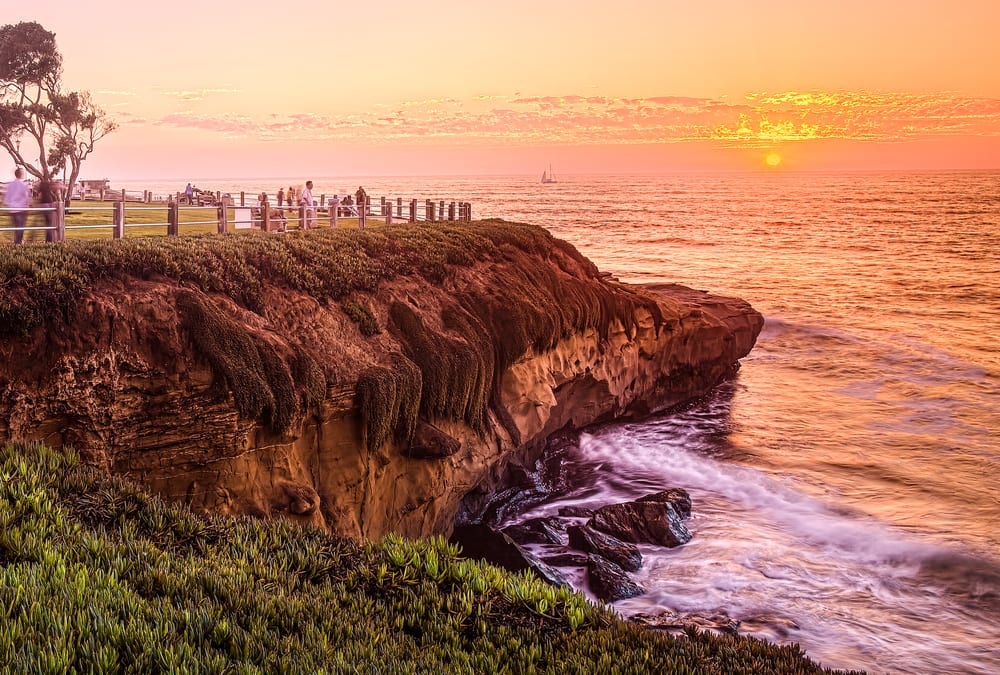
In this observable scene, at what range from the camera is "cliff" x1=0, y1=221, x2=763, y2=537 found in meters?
11.6

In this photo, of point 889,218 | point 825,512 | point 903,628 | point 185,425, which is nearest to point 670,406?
point 825,512

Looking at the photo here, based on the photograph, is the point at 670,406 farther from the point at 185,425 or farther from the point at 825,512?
the point at 185,425

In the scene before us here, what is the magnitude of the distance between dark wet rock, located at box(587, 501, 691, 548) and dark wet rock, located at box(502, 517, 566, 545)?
2.70 feet

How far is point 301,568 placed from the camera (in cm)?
884

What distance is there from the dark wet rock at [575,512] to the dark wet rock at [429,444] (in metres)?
4.66

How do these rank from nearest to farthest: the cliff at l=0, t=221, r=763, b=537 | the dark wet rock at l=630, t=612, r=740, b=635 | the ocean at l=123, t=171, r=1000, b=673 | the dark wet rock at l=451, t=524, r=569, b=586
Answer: the cliff at l=0, t=221, r=763, b=537
the dark wet rock at l=630, t=612, r=740, b=635
the ocean at l=123, t=171, r=1000, b=673
the dark wet rock at l=451, t=524, r=569, b=586

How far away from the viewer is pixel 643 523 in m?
17.8

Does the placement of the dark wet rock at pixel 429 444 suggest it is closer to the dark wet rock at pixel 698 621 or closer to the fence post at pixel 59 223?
the dark wet rock at pixel 698 621

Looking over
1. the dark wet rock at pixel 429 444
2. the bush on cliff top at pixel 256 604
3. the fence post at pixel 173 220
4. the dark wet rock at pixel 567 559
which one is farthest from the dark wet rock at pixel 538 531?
the fence post at pixel 173 220

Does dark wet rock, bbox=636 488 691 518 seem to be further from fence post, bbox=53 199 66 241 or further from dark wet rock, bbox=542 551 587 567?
fence post, bbox=53 199 66 241

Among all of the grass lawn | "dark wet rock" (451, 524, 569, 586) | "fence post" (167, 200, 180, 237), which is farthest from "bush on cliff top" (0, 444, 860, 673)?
the grass lawn

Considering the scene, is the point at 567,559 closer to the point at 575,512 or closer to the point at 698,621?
the point at 575,512

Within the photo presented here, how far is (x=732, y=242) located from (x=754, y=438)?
2392 inches

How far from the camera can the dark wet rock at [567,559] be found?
1619 cm
